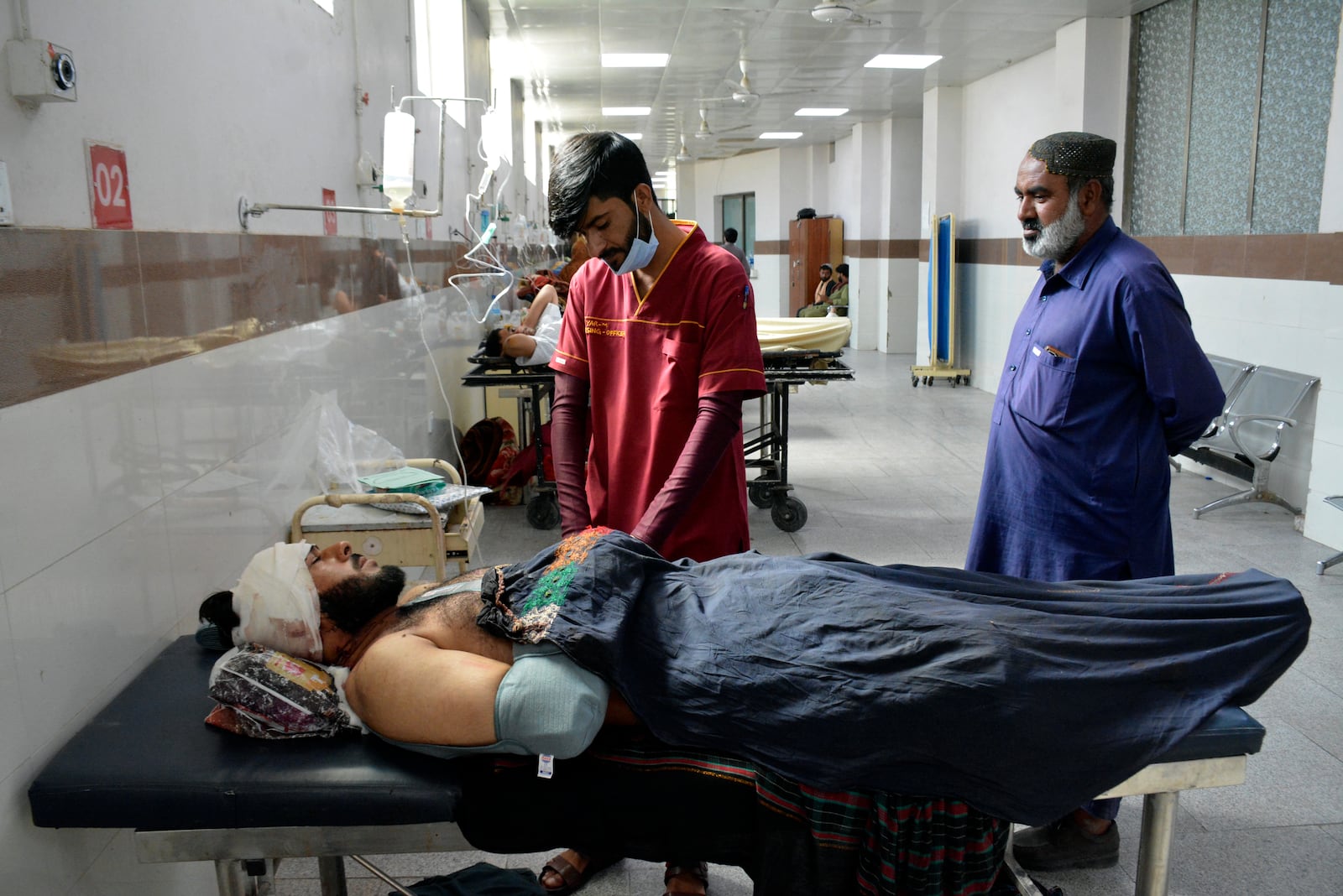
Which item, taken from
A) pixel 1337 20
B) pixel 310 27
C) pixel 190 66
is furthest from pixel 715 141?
pixel 190 66

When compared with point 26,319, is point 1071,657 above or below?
below

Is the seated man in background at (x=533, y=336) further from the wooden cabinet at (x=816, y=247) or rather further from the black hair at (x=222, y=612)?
the wooden cabinet at (x=816, y=247)

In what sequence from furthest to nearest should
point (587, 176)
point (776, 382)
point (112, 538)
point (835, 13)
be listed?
point (835, 13)
point (776, 382)
point (587, 176)
point (112, 538)

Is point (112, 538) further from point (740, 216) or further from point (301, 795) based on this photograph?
point (740, 216)

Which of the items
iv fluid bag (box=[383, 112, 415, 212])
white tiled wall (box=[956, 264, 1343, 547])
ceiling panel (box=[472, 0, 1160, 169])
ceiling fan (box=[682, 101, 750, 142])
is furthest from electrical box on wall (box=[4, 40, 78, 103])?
ceiling fan (box=[682, 101, 750, 142])

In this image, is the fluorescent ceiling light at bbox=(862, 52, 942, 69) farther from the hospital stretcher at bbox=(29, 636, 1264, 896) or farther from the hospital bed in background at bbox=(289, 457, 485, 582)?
the hospital stretcher at bbox=(29, 636, 1264, 896)

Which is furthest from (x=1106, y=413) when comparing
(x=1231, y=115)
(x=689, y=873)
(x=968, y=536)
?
(x=1231, y=115)

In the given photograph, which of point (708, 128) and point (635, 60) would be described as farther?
point (708, 128)

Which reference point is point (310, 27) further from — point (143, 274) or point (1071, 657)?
point (1071, 657)

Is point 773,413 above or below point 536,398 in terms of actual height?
Answer: below

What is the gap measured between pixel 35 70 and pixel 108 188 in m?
0.29

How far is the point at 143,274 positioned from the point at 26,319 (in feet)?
1.32

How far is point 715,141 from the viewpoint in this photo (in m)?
Answer: 15.1

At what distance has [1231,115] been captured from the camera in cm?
555
